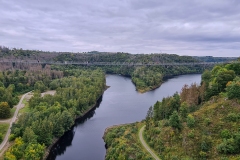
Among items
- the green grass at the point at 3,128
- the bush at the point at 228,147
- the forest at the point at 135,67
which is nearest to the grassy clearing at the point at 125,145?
the bush at the point at 228,147

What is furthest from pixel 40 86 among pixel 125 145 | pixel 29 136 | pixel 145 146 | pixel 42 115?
pixel 145 146

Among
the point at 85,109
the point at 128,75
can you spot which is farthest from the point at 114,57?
the point at 85,109

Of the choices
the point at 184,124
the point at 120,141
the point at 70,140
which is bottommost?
the point at 70,140

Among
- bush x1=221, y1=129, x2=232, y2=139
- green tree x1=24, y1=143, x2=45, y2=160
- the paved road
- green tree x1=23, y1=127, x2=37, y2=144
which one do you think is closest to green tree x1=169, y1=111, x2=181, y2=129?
the paved road

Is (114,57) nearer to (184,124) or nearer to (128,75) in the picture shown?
(128,75)

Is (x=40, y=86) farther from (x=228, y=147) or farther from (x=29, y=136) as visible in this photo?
(x=228, y=147)

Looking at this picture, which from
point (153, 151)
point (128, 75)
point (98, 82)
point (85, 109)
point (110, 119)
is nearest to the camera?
point (153, 151)
